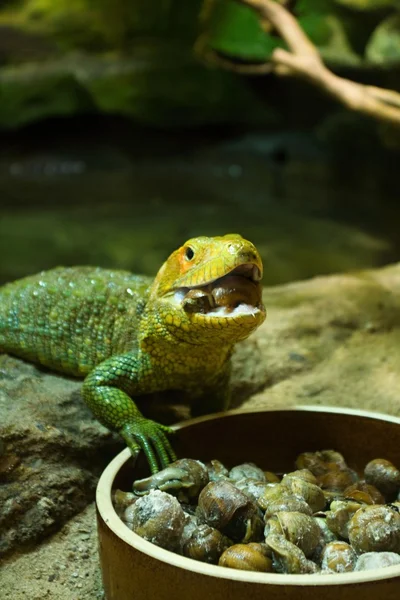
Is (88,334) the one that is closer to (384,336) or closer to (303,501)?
(303,501)

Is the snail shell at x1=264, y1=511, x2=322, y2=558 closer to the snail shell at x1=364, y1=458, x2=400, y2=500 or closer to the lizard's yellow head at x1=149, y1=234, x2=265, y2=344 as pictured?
the snail shell at x1=364, y1=458, x2=400, y2=500

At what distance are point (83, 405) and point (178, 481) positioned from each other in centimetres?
76

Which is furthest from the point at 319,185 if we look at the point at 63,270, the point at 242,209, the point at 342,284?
the point at 63,270

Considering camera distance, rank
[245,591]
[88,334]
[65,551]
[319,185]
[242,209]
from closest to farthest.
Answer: [245,591] < [65,551] < [88,334] < [242,209] < [319,185]

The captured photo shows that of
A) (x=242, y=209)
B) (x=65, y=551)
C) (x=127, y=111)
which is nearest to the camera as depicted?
(x=65, y=551)

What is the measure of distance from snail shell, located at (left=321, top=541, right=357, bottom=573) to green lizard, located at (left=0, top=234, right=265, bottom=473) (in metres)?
0.73

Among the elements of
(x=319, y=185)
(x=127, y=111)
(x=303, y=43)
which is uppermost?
(x=303, y=43)

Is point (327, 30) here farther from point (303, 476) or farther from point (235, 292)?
point (303, 476)

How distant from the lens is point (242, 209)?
10648mm

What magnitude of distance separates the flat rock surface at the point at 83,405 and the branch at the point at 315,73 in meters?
2.03

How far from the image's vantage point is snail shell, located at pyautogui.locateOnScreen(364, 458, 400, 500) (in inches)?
102

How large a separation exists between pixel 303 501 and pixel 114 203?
9.25 metres

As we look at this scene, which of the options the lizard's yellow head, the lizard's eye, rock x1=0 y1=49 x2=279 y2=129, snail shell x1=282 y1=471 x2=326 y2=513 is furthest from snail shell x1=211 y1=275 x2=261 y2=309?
rock x1=0 y1=49 x2=279 y2=129

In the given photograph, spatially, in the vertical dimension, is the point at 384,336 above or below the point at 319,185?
above
